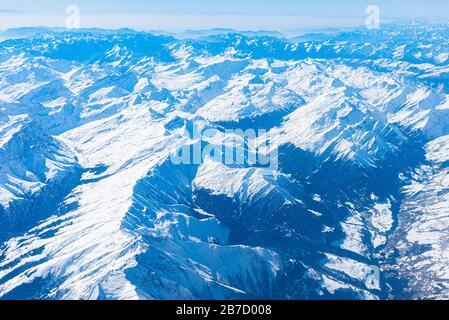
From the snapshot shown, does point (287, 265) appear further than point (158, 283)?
Yes
